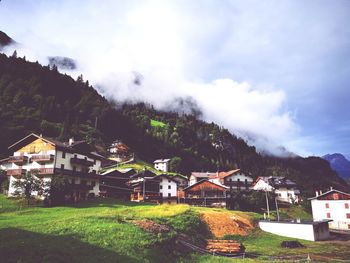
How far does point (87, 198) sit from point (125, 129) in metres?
108

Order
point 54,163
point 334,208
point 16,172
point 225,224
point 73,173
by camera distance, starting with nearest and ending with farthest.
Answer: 1. point 225,224
2. point 54,163
3. point 16,172
4. point 73,173
5. point 334,208

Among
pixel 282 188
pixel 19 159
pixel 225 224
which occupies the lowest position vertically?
pixel 225 224

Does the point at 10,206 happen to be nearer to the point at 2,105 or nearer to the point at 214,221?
the point at 214,221

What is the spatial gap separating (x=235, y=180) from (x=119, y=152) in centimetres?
5661

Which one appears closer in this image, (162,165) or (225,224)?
(225,224)

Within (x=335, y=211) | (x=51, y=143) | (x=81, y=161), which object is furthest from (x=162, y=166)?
(x=51, y=143)

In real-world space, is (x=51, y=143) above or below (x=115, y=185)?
above

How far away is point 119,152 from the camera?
138 m

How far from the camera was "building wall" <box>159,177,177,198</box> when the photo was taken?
290 feet

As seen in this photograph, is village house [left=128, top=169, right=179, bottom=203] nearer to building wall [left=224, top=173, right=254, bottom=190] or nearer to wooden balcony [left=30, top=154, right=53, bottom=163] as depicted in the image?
building wall [left=224, top=173, right=254, bottom=190]

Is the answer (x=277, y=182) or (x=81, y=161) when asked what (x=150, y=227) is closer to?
(x=81, y=161)

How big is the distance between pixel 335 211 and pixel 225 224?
139ft

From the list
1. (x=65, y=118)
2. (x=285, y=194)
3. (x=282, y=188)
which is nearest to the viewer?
(x=285, y=194)

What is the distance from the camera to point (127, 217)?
3888 centimetres
